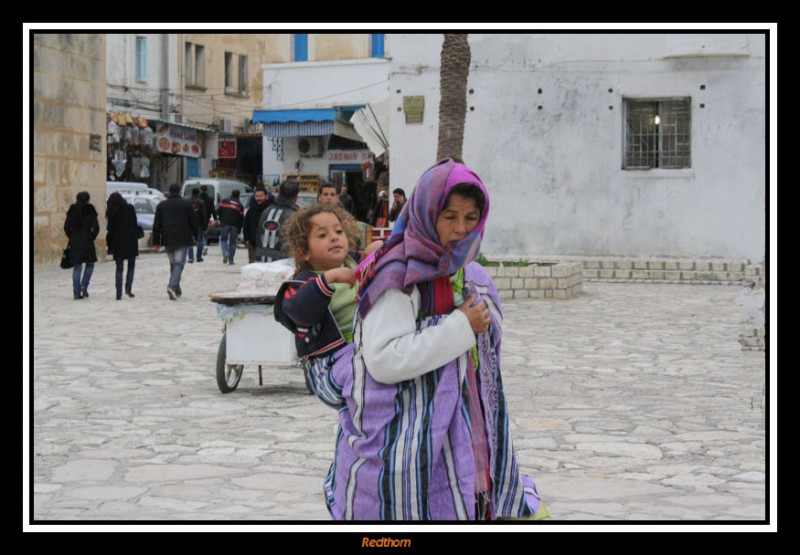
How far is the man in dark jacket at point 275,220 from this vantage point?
11930 millimetres

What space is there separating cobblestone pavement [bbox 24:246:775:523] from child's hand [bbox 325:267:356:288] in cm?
132

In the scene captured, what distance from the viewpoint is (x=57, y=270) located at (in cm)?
2155

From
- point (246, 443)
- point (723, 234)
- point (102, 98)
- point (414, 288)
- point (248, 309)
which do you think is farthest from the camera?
point (102, 98)

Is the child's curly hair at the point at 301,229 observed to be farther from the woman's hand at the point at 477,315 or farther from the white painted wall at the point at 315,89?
the white painted wall at the point at 315,89

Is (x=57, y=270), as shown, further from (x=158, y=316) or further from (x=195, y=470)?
(x=195, y=470)

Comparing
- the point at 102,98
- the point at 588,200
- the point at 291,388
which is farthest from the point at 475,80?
the point at 291,388

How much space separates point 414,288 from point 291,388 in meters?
5.85

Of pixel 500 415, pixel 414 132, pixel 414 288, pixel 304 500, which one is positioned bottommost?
pixel 304 500

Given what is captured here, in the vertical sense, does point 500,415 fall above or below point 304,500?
above

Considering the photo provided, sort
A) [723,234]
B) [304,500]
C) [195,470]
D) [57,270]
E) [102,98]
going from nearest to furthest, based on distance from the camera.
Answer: [304,500] < [195,470] < [723,234] < [57,270] < [102,98]

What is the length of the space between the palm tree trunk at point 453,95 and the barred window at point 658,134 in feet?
12.6

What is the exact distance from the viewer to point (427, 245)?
11.0ft

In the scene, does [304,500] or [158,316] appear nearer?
[304,500]

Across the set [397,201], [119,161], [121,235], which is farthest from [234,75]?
[121,235]
